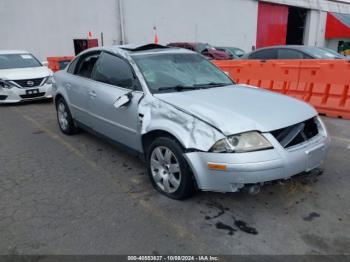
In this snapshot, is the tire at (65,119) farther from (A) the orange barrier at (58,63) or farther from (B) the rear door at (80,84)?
(A) the orange barrier at (58,63)

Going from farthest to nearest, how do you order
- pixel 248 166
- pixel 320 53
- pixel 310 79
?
pixel 320 53
pixel 310 79
pixel 248 166

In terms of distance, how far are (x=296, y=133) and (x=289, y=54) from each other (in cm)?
615

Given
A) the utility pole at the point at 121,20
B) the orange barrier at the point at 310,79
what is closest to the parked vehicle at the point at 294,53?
the orange barrier at the point at 310,79

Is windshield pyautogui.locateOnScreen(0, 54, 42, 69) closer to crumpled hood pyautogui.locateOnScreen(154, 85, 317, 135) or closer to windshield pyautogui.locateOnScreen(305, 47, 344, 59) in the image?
crumpled hood pyautogui.locateOnScreen(154, 85, 317, 135)

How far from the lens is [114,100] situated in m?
4.07

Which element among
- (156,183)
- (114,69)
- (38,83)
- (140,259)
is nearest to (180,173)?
(156,183)

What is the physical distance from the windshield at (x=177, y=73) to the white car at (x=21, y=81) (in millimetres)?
5541

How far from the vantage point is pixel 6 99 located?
893cm

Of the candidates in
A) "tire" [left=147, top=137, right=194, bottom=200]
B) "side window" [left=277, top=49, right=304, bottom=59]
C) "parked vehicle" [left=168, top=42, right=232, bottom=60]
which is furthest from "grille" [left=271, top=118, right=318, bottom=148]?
"parked vehicle" [left=168, top=42, right=232, bottom=60]

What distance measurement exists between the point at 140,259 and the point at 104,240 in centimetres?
41

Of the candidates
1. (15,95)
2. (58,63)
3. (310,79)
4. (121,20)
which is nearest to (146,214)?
(310,79)

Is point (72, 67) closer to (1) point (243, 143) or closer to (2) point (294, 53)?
(1) point (243, 143)

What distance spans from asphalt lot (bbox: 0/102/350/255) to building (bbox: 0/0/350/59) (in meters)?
13.5

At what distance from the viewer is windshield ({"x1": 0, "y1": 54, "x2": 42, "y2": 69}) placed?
9.68 m
